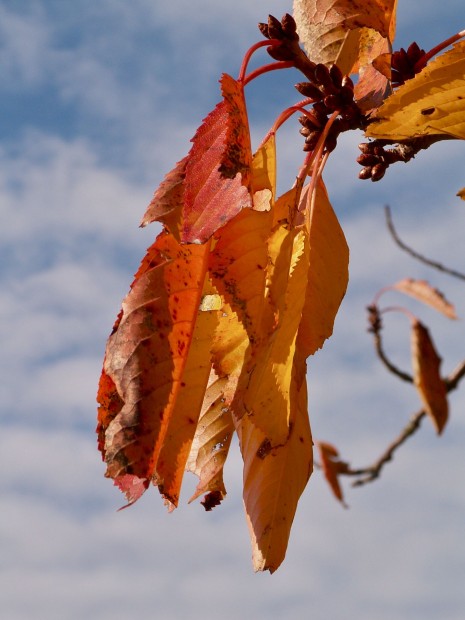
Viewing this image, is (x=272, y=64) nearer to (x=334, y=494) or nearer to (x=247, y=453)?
(x=247, y=453)

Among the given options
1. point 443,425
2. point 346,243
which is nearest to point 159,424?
point 346,243

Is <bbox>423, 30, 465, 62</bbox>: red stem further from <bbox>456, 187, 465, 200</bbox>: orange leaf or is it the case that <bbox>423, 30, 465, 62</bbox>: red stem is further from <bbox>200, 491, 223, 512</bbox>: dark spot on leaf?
<bbox>200, 491, 223, 512</bbox>: dark spot on leaf

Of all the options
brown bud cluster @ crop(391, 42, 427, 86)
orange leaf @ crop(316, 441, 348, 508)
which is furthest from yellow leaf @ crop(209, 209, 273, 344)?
orange leaf @ crop(316, 441, 348, 508)

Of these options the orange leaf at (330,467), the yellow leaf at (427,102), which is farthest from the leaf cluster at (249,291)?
the orange leaf at (330,467)

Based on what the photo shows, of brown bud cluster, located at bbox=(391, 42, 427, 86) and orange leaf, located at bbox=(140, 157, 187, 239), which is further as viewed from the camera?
brown bud cluster, located at bbox=(391, 42, 427, 86)

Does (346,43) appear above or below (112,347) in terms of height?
above

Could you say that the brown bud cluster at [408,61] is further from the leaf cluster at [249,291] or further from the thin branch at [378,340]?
the thin branch at [378,340]
